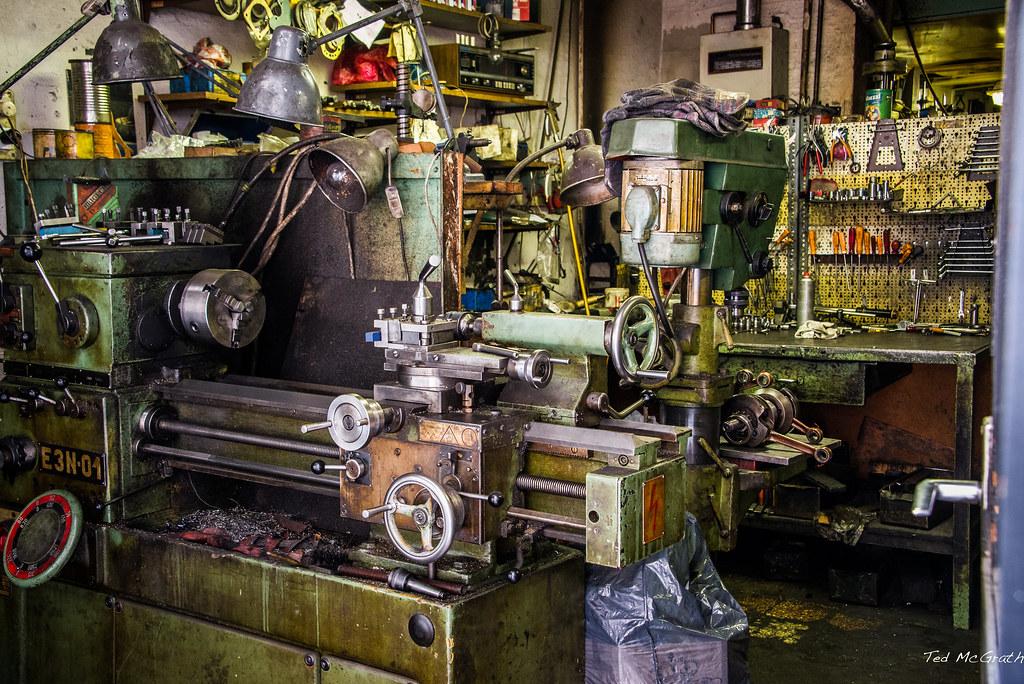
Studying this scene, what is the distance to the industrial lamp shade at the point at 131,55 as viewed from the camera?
93.6 inches

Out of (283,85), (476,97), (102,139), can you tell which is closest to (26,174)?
(102,139)

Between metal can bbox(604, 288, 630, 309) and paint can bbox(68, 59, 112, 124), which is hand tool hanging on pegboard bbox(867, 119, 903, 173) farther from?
paint can bbox(68, 59, 112, 124)

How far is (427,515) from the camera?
5.42 feet

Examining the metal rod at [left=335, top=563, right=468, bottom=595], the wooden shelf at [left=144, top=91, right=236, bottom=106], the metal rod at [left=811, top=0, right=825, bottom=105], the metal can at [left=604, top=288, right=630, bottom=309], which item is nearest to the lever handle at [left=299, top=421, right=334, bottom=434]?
the metal rod at [left=335, top=563, right=468, bottom=595]

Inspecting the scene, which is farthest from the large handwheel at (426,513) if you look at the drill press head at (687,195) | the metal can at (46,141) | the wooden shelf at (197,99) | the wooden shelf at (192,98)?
the wooden shelf at (192,98)

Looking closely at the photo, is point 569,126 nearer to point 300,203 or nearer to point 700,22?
point 700,22

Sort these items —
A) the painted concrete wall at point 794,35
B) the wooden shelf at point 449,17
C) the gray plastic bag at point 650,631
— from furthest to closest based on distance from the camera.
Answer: the painted concrete wall at point 794,35
the wooden shelf at point 449,17
the gray plastic bag at point 650,631

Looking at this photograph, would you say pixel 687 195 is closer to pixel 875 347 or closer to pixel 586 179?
pixel 586 179

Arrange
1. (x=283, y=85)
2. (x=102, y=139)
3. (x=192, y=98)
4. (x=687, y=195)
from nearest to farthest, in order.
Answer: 1. (x=283, y=85)
2. (x=687, y=195)
3. (x=102, y=139)
4. (x=192, y=98)

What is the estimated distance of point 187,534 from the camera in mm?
2150

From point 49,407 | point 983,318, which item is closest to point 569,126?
point 983,318

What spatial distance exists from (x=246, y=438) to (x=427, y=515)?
569mm

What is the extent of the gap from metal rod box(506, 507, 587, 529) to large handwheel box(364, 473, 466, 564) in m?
0.10

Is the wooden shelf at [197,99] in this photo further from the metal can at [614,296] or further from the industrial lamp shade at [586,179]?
the metal can at [614,296]
